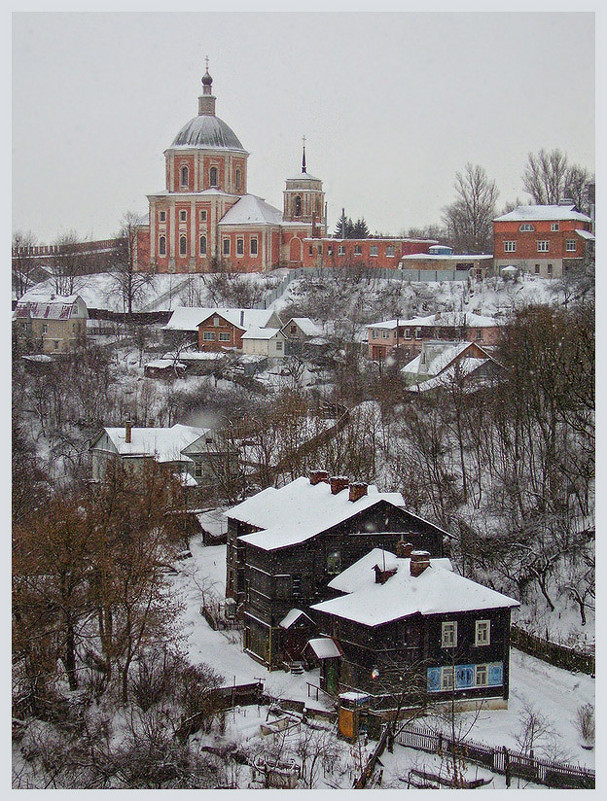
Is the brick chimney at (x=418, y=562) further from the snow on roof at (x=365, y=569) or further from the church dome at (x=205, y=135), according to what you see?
the church dome at (x=205, y=135)

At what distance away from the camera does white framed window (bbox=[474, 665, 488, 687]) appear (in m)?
13.6

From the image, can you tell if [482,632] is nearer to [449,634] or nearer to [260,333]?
[449,634]

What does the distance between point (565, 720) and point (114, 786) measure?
5.07m

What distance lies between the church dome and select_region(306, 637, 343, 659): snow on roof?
2913cm

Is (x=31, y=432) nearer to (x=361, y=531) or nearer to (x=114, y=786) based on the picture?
(x=361, y=531)

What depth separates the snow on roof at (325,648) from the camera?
13.8 meters

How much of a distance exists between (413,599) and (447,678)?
0.99m

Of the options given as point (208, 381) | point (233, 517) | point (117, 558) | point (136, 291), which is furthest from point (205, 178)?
point (117, 558)

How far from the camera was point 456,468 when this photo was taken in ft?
69.9

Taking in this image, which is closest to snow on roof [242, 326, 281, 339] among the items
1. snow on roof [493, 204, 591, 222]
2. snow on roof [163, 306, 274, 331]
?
snow on roof [163, 306, 274, 331]

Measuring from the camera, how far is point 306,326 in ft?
106

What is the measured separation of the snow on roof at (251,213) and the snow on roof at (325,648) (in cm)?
2685

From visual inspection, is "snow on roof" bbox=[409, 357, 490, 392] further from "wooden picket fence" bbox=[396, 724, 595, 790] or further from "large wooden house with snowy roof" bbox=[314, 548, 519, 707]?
"wooden picket fence" bbox=[396, 724, 595, 790]

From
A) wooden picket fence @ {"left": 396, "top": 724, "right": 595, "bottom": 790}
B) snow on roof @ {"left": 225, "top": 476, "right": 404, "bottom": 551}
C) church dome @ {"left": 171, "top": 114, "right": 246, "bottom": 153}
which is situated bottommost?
wooden picket fence @ {"left": 396, "top": 724, "right": 595, "bottom": 790}
